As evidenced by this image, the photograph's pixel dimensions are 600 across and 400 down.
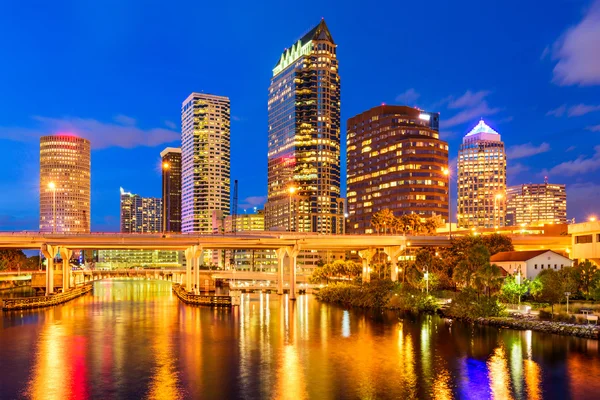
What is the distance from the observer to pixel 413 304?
297ft

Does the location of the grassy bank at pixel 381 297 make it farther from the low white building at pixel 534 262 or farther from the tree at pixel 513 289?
the low white building at pixel 534 262

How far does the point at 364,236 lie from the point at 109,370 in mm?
79994

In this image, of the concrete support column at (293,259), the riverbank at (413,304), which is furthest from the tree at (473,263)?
the concrete support column at (293,259)

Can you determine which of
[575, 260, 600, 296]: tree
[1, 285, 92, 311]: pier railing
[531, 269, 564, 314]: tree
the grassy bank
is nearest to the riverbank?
the grassy bank

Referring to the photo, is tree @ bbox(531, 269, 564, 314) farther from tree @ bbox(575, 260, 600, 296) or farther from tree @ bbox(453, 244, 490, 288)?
tree @ bbox(453, 244, 490, 288)

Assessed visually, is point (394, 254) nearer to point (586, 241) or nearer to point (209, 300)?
point (586, 241)

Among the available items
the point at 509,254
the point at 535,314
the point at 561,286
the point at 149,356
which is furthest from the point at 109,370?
the point at 509,254

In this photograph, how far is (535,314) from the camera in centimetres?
7212

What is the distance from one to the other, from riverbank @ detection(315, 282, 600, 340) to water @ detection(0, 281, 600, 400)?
2079 millimetres

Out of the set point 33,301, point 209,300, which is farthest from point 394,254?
point 33,301

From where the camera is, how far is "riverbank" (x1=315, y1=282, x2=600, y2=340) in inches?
2450

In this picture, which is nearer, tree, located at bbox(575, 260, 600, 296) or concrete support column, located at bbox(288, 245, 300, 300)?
tree, located at bbox(575, 260, 600, 296)

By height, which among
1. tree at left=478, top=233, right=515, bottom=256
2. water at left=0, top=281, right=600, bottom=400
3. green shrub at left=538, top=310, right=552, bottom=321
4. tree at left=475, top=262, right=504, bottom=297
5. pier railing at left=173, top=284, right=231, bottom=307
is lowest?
pier railing at left=173, top=284, right=231, bottom=307

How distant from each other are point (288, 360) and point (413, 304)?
44.2 m
